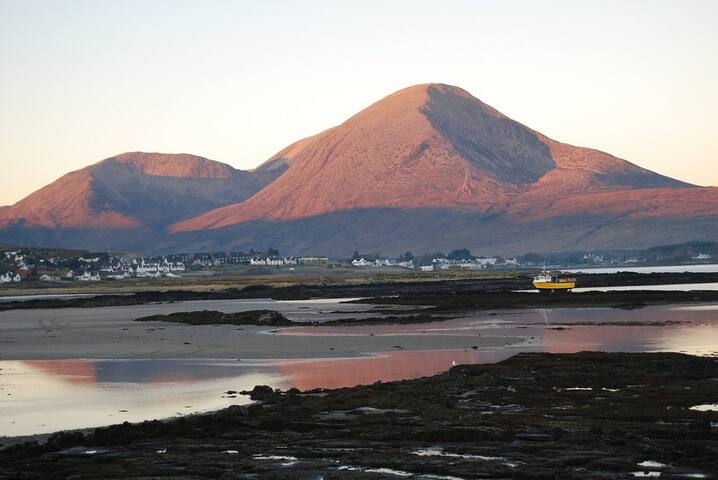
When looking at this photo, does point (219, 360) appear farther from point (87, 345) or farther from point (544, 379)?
point (544, 379)

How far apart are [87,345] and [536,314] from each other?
1187 inches

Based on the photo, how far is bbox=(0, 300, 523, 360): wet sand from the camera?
45.8 meters

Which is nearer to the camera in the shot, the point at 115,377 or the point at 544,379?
the point at 544,379

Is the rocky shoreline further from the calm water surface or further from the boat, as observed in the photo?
the calm water surface

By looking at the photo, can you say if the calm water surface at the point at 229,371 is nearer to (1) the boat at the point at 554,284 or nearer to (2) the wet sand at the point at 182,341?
(2) the wet sand at the point at 182,341

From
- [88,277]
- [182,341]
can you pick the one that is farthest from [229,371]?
[88,277]

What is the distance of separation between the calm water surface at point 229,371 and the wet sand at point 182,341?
216 cm

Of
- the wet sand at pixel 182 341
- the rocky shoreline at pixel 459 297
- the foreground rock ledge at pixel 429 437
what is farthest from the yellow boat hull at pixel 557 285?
the foreground rock ledge at pixel 429 437

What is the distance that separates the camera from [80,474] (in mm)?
18797

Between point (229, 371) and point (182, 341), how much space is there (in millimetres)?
14822

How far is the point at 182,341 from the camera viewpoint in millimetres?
52312

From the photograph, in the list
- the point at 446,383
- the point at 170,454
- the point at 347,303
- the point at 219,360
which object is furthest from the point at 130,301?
the point at 170,454

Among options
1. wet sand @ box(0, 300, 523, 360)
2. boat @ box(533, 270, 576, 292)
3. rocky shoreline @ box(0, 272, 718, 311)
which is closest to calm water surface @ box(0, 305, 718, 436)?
wet sand @ box(0, 300, 523, 360)

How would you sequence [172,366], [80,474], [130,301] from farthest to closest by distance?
[130,301], [172,366], [80,474]
